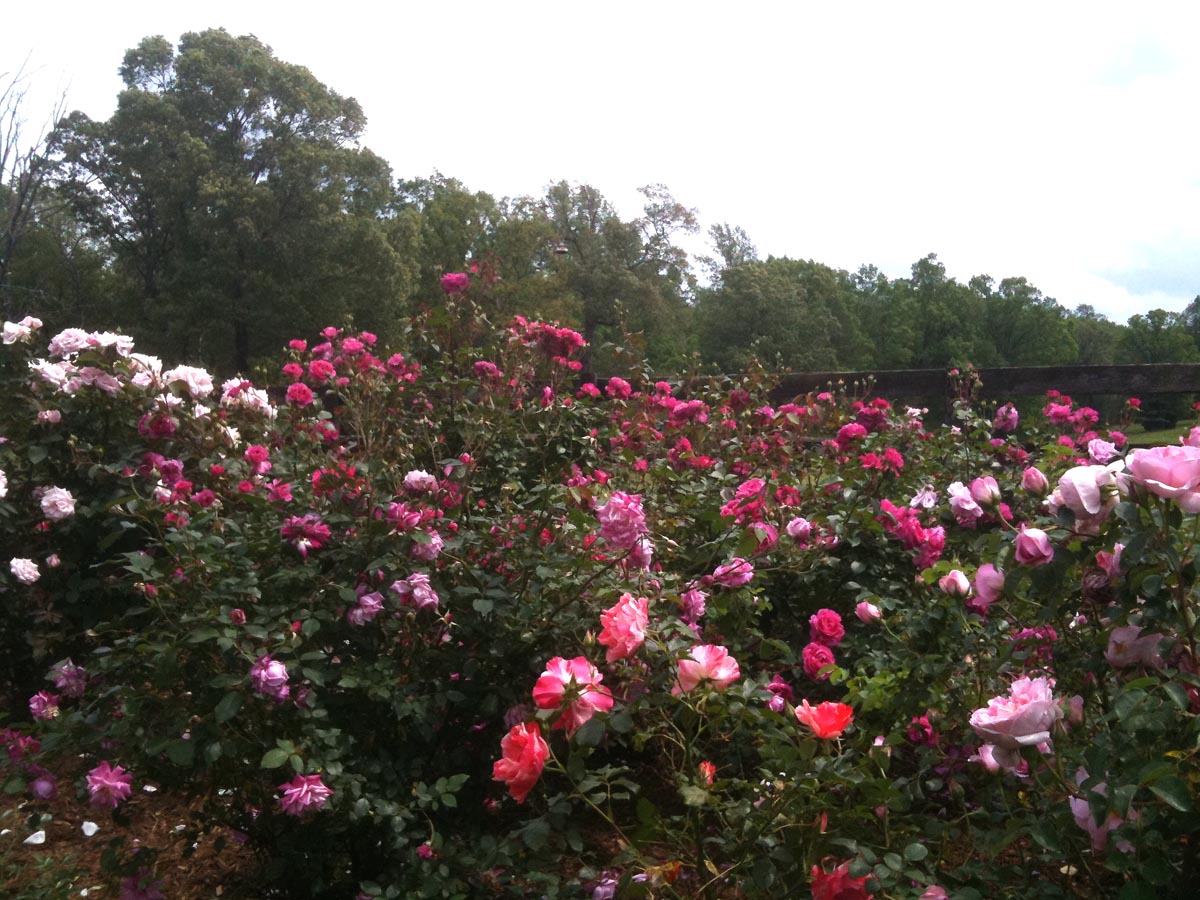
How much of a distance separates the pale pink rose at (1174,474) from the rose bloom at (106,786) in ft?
6.39

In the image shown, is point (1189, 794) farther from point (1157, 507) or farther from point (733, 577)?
point (733, 577)

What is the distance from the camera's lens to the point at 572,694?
1.40 m

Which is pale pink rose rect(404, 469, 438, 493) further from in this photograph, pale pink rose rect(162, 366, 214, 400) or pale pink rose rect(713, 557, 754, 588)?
pale pink rose rect(162, 366, 214, 400)

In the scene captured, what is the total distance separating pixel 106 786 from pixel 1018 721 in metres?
1.74

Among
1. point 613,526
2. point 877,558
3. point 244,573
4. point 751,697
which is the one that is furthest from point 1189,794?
point 244,573

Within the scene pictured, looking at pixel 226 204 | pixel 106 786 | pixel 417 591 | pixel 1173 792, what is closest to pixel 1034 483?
pixel 1173 792

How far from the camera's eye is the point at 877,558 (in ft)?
8.88

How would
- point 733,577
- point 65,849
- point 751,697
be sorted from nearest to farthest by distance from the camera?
point 751,697
point 733,577
point 65,849

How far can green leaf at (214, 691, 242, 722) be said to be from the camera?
1756 millimetres

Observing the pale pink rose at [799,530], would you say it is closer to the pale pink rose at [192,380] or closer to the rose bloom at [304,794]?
the rose bloom at [304,794]

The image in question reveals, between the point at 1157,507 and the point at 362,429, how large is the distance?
2.28m

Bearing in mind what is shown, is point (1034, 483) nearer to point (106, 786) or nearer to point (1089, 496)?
point (1089, 496)

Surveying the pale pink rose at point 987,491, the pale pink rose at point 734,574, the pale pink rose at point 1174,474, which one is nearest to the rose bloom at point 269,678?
the pale pink rose at point 734,574

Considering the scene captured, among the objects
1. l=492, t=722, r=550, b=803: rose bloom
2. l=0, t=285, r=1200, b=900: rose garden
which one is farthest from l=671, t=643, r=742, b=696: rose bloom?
l=492, t=722, r=550, b=803: rose bloom
